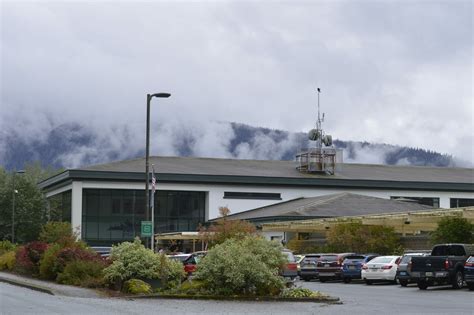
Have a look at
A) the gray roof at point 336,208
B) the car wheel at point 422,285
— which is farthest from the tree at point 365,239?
the car wheel at point 422,285

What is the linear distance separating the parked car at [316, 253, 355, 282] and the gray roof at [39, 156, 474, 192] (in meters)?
37.0

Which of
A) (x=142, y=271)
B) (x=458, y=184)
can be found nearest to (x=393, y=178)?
(x=458, y=184)

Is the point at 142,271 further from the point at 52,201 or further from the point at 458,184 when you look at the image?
the point at 52,201

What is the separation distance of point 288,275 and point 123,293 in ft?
27.8

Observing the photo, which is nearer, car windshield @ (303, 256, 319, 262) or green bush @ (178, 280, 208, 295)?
green bush @ (178, 280, 208, 295)

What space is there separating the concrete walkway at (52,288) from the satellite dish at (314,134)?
183ft

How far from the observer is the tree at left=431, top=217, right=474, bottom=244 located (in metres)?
48.0

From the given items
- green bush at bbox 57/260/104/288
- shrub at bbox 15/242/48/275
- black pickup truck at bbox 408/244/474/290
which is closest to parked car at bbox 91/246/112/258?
shrub at bbox 15/242/48/275

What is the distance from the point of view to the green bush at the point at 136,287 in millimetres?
28997

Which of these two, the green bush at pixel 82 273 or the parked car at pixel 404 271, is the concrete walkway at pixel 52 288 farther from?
the parked car at pixel 404 271

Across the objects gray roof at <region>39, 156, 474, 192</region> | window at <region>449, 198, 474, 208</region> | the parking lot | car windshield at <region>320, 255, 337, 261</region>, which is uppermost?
gray roof at <region>39, 156, 474, 192</region>

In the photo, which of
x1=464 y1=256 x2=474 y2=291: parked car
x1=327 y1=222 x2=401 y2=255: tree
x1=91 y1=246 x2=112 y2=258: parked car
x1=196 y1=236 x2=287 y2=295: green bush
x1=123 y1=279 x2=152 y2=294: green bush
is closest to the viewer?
x1=196 y1=236 x2=287 y2=295: green bush

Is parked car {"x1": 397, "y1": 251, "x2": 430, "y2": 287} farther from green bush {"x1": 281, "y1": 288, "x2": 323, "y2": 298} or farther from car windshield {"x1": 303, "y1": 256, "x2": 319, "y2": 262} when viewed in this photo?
green bush {"x1": 281, "y1": 288, "x2": 323, "y2": 298}

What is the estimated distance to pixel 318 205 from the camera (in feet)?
238
